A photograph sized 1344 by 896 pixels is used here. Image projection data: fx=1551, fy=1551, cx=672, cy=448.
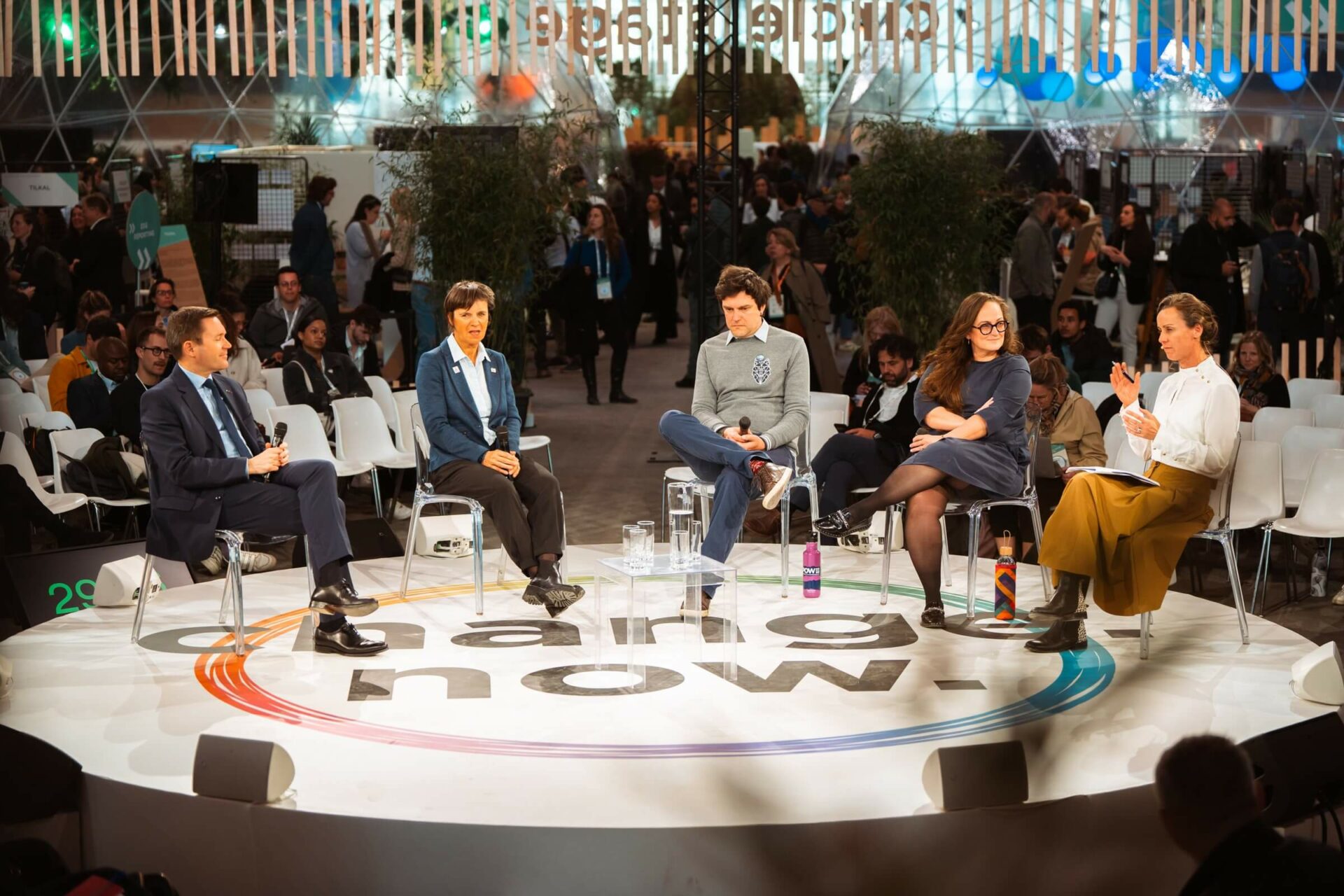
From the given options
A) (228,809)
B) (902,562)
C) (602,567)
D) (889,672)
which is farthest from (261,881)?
(902,562)

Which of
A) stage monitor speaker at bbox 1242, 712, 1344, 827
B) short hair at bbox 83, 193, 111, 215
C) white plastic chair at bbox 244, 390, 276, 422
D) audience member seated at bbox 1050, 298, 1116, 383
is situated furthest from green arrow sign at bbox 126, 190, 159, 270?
stage monitor speaker at bbox 1242, 712, 1344, 827

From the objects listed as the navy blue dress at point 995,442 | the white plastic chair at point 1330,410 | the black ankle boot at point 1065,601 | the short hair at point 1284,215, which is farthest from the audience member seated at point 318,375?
the short hair at point 1284,215

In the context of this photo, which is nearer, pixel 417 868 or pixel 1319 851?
pixel 1319 851

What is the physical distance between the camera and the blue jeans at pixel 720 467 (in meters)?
6.03

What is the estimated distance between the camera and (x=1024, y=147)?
60.5 feet

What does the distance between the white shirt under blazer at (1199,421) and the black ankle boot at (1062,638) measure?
2.18 ft

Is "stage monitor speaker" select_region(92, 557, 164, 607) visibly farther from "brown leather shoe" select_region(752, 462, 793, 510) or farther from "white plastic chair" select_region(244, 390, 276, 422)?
"brown leather shoe" select_region(752, 462, 793, 510)

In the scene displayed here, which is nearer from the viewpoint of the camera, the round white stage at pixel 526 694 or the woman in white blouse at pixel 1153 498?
the round white stage at pixel 526 694

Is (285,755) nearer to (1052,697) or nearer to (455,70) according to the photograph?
(1052,697)

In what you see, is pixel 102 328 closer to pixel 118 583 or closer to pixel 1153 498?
pixel 118 583

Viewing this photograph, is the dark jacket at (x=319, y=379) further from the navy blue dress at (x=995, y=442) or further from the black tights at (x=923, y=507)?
the navy blue dress at (x=995, y=442)

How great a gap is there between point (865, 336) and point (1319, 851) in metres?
7.17

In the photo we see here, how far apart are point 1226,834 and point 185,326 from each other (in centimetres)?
484

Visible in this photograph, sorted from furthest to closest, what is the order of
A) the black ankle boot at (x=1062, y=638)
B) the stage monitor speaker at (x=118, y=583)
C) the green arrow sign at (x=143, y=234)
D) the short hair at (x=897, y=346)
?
the green arrow sign at (x=143, y=234), the short hair at (x=897, y=346), the stage monitor speaker at (x=118, y=583), the black ankle boot at (x=1062, y=638)
